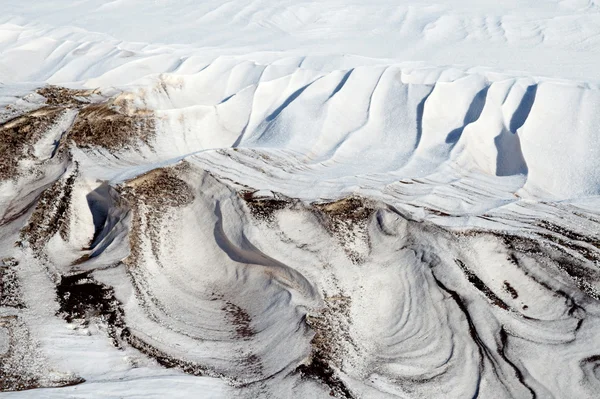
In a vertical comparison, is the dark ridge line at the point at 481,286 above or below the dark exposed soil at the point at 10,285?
below

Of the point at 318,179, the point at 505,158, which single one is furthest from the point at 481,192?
the point at 318,179

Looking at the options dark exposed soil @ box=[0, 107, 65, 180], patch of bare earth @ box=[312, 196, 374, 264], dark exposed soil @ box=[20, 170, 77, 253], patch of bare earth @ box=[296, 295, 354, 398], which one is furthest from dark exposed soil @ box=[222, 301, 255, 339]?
dark exposed soil @ box=[0, 107, 65, 180]

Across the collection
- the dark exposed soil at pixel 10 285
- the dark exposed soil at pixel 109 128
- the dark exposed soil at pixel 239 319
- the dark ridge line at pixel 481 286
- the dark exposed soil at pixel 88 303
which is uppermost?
the dark exposed soil at pixel 109 128

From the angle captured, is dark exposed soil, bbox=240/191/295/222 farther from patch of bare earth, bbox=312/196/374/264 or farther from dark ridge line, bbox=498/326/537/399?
dark ridge line, bbox=498/326/537/399

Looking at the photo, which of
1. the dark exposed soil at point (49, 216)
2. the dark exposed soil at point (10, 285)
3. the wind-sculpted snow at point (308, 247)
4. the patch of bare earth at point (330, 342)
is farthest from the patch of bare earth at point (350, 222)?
the dark exposed soil at point (10, 285)

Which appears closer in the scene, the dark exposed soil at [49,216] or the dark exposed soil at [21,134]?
the dark exposed soil at [49,216]

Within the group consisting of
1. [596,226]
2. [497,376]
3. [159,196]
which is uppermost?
[159,196]

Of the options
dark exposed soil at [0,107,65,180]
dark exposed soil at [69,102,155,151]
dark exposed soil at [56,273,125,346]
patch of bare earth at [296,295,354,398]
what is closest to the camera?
patch of bare earth at [296,295,354,398]

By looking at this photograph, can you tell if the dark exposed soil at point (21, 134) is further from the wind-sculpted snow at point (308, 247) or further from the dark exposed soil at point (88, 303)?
the dark exposed soil at point (88, 303)

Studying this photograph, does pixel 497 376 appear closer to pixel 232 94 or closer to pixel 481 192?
pixel 481 192
